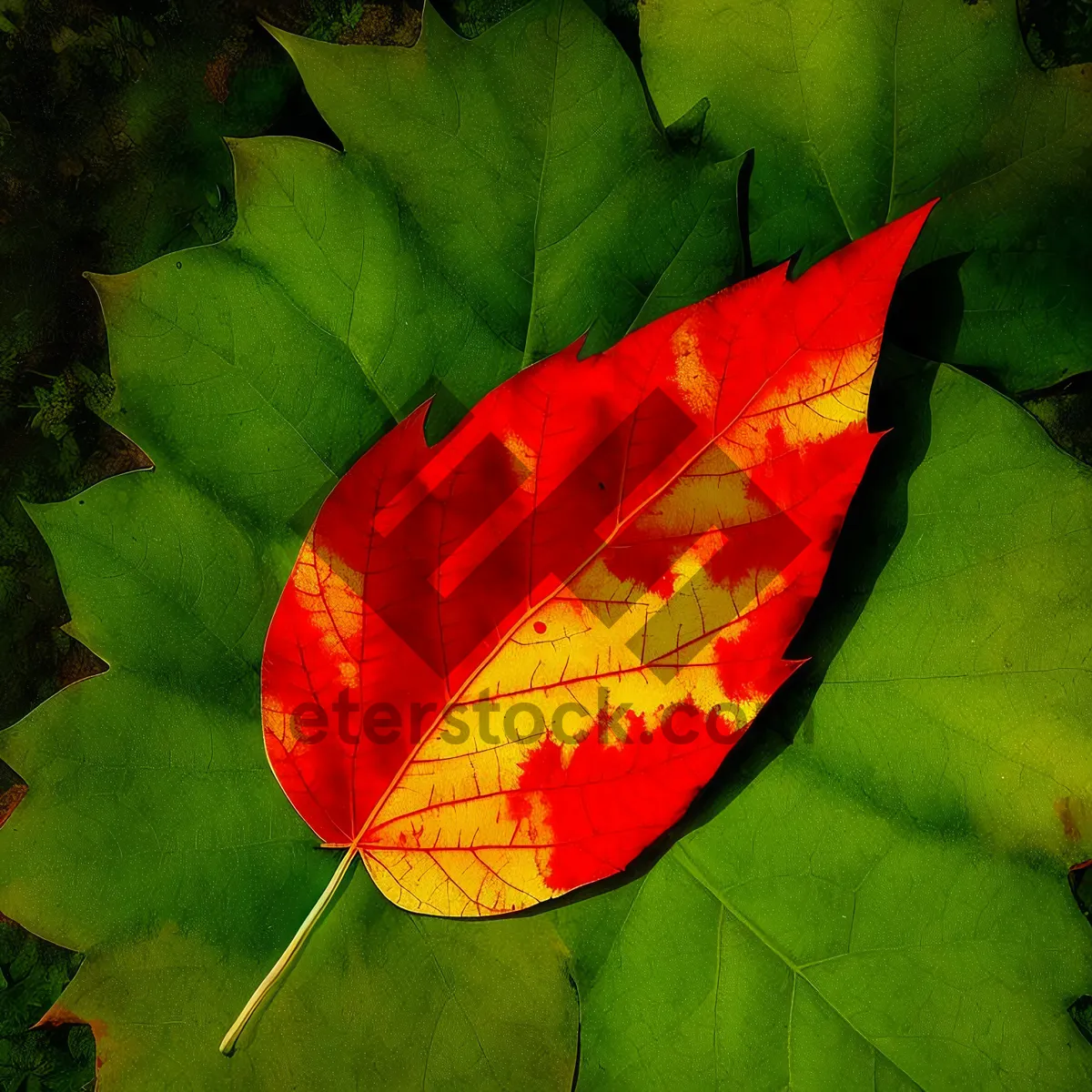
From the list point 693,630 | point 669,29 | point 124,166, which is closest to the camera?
point 693,630

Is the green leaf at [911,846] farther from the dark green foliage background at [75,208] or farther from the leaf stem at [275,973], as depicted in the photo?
the dark green foliage background at [75,208]

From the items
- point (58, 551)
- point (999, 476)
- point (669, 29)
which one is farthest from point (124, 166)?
point (999, 476)

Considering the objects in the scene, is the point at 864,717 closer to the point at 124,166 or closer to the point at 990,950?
the point at 990,950

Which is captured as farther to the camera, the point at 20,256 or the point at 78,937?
the point at 20,256

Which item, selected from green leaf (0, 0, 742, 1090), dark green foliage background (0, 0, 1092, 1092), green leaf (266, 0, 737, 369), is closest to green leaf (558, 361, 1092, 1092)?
green leaf (0, 0, 742, 1090)

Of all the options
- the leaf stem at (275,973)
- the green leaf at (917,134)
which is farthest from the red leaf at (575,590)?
the green leaf at (917,134)

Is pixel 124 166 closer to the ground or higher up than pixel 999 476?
higher up
